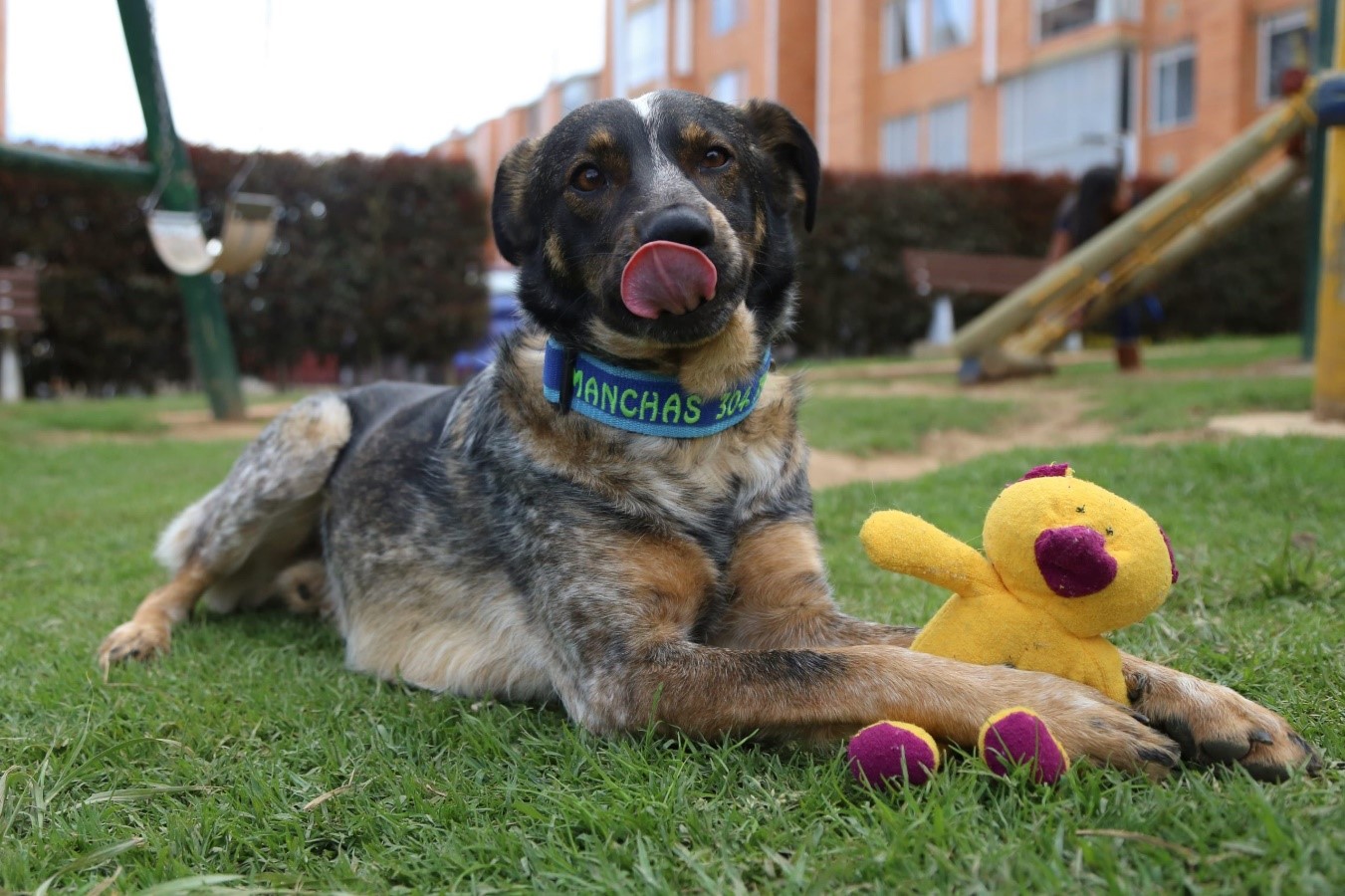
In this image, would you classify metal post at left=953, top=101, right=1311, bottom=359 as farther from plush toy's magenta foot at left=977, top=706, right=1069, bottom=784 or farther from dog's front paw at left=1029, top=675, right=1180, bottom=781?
plush toy's magenta foot at left=977, top=706, right=1069, bottom=784

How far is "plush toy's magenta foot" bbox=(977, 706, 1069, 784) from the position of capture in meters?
1.83

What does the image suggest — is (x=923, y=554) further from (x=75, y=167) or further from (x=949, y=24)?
(x=949, y=24)

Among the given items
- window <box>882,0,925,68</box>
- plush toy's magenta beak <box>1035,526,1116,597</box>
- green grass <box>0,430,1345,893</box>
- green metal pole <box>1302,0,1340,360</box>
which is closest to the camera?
green grass <box>0,430,1345,893</box>

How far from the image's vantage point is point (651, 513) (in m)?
2.57

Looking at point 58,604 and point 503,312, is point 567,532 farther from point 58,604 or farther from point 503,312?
point 503,312

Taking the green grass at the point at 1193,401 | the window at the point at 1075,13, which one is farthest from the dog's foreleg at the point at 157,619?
the window at the point at 1075,13

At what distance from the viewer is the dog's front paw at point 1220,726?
1876 mm

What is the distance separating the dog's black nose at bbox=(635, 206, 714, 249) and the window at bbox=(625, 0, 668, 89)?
3182cm

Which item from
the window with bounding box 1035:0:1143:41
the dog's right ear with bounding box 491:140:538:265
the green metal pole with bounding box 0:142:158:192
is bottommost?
the dog's right ear with bounding box 491:140:538:265

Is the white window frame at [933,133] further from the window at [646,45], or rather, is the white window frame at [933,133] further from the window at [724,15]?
the window at [646,45]

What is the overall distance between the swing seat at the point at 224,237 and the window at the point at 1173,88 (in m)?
19.7

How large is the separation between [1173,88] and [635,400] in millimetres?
23300

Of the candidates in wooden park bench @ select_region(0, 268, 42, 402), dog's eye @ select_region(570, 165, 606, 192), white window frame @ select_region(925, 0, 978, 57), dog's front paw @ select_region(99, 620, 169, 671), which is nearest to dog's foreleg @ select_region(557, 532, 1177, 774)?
dog's eye @ select_region(570, 165, 606, 192)

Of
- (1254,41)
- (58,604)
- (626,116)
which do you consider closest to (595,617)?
(626,116)
